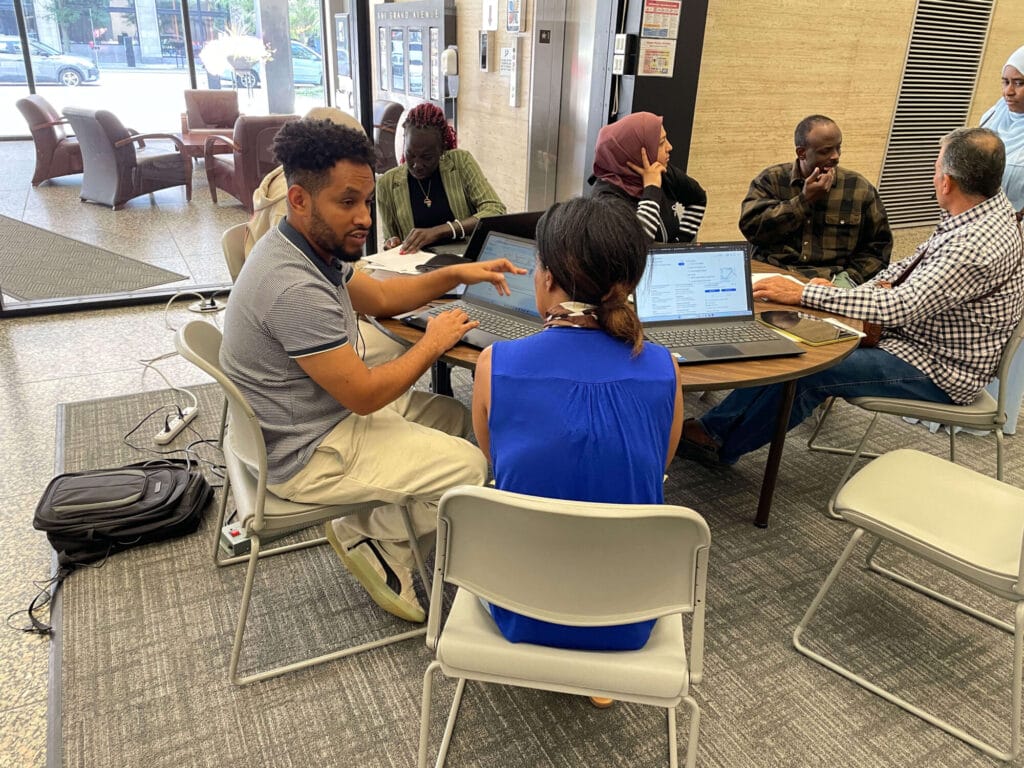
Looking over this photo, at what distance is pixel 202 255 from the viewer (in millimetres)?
4590

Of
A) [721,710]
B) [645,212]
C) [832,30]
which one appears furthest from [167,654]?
[832,30]

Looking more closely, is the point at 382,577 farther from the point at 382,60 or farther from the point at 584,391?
the point at 382,60

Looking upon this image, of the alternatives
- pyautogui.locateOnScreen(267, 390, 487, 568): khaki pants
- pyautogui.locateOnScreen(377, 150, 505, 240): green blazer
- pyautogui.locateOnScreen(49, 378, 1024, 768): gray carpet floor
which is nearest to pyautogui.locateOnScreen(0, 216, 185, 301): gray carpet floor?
pyautogui.locateOnScreen(377, 150, 505, 240): green blazer

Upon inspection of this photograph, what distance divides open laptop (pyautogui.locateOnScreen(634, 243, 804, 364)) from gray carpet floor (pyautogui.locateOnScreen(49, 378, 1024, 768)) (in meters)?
0.72

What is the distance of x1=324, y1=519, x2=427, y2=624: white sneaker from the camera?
201 centimetres

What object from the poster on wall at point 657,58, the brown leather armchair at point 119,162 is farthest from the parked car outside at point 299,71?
the poster on wall at point 657,58

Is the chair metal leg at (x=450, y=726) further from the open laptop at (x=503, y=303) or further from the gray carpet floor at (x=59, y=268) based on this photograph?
the gray carpet floor at (x=59, y=268)

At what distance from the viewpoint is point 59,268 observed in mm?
4215

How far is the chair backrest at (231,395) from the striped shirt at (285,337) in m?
0.05

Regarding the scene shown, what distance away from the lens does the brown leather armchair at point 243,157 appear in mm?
4113

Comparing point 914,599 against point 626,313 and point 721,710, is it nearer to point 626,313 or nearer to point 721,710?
point 721,710

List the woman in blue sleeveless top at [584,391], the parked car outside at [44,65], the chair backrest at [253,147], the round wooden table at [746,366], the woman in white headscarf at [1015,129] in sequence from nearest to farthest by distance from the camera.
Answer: the woman in blue sleeveless top at [584,391]
the round wooden table at [746,366]
the woman in white headscarf at [1015,129]
the parked car outside at [44,65]
the chair backrest at [253,147]

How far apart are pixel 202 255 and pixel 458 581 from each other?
392 cm

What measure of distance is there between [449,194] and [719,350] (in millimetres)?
1619
